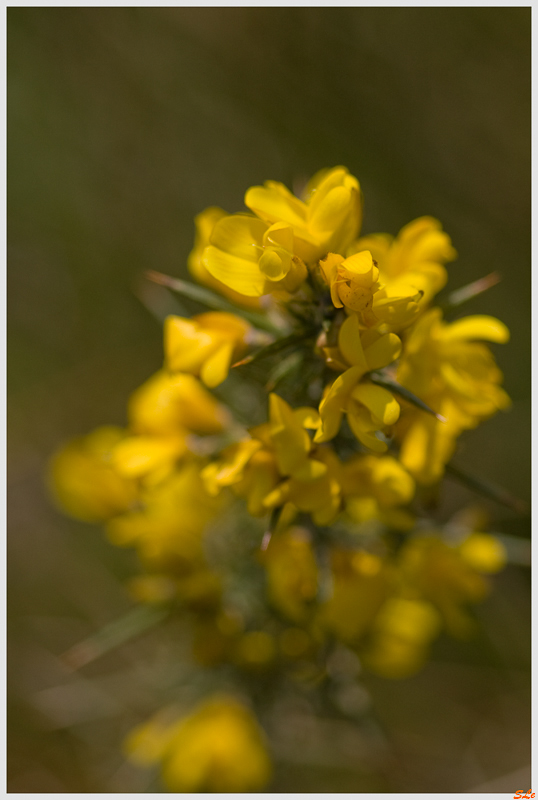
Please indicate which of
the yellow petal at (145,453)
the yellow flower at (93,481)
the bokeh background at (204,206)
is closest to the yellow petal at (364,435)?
the yellow petal at (145,453)

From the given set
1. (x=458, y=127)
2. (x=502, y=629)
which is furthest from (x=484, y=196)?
(x=502, y=629)

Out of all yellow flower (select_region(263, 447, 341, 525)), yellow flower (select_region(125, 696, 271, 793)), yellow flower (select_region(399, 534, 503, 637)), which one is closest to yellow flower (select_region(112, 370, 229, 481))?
yellow flower (select_region(263, 447, 341, 525))

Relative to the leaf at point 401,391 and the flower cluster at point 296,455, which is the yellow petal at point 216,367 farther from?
the leaf at point 401,391

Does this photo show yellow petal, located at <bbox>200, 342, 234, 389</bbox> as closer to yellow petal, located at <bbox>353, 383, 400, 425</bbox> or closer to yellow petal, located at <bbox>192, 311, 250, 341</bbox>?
yellow petal, located at <bbox>192, 311, 250, 341</bbox>

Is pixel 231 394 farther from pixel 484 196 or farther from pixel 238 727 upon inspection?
pixel 484 196

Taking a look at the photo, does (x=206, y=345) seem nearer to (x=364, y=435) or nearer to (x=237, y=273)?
(x=237, y=273)

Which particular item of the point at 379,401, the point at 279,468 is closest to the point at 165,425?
the point at 279,468
